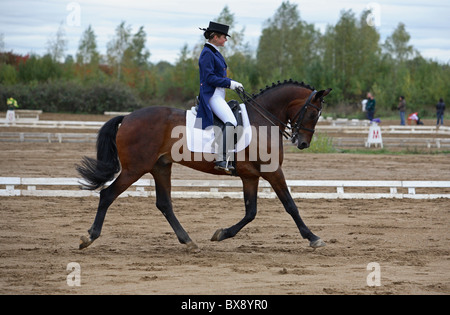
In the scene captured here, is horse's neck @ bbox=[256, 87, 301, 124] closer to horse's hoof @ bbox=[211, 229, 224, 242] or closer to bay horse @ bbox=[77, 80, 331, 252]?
bay horse @ bbox=[77, 80, 331, 252]

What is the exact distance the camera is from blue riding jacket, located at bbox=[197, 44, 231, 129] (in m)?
7.46

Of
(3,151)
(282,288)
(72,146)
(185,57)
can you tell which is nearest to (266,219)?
(282,288)

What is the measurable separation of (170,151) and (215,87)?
0.97 metres

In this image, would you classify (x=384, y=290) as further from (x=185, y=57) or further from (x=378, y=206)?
(x=185, y=57)

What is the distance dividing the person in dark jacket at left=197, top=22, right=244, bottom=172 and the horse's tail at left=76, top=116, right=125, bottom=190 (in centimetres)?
115

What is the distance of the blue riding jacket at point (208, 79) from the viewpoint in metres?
7.46

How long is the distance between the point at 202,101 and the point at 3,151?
45.2 feet

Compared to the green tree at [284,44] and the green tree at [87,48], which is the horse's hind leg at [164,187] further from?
the green tree at [87,48]

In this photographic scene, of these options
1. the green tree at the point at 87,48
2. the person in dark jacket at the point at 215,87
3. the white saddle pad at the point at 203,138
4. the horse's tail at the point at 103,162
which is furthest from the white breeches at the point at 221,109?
the green tree at the point at 87,48

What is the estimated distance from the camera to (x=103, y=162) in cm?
777

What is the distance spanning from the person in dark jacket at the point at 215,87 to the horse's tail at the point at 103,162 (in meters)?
1.15

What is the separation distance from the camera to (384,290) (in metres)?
5.45

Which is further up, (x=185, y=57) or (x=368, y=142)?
(x=185, y=57)

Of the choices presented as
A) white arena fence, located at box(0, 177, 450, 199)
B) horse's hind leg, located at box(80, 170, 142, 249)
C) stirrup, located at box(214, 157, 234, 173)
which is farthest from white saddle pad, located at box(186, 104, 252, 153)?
white arena fence, located at box(0, 177, 450, 199)
